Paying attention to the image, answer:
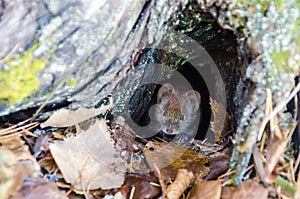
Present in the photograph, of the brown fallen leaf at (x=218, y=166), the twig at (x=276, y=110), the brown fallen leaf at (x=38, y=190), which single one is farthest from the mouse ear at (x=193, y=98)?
the brown fallen leaf at (x=38, y=190)

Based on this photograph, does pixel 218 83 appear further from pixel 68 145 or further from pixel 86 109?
pixel 68 145

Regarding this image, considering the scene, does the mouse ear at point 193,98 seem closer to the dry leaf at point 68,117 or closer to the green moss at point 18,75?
the dry leaf at point 68,117

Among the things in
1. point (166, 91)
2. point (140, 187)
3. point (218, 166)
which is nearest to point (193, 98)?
point (166, 91)

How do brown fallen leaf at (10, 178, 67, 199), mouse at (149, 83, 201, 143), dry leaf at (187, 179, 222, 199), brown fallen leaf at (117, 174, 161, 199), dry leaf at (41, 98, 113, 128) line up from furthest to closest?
mouse at (149, 83, 201, 143)
dry leaf at (41, 98, 113, 128)
brown fallen leaf at (117, 174, 161, 199)
dry leaf at (187, 179, 222, 199)
brown fallen leaf at (10, 178, 67, 199)

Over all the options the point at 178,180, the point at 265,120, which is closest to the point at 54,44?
the point at 178,180

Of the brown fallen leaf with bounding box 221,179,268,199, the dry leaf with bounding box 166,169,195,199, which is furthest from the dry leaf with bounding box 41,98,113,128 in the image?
the brown fallen leaf with bounding box 221,179,268,199

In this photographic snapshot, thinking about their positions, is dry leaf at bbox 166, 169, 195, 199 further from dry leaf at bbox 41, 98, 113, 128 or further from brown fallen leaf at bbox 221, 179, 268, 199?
dry leaf at bbox 41, 98, 113, 128

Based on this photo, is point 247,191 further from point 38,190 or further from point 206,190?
point 38,190
